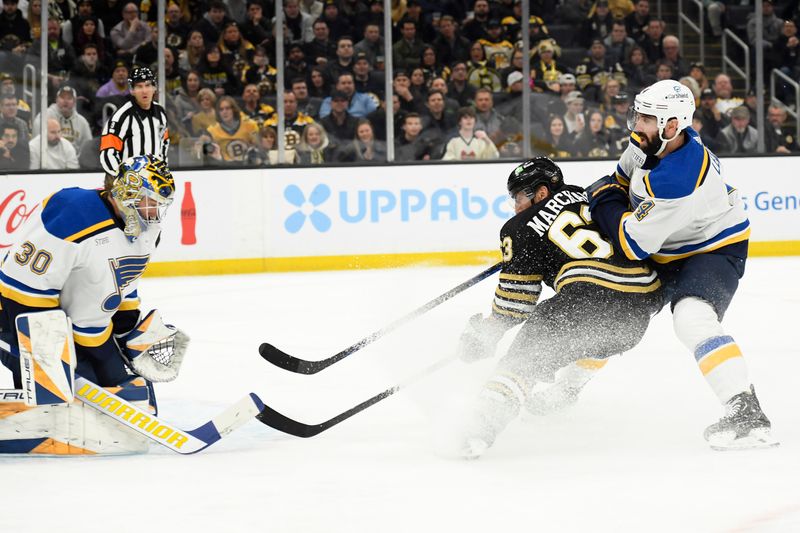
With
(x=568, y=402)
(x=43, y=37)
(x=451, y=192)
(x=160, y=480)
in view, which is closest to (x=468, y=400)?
(x=568, y=402)

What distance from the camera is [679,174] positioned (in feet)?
9.51

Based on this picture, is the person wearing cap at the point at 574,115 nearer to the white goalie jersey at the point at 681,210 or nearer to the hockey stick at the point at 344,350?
the hockey stick at the point at 344,350

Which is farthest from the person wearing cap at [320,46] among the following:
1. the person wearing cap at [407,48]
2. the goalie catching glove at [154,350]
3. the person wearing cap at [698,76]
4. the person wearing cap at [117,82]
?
the goalie catching glove at [154,350]

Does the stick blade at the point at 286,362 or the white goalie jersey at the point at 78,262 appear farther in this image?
the stick blade at the point at 286,362

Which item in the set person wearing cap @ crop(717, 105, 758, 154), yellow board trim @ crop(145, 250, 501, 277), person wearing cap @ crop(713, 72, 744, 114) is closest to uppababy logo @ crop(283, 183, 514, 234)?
yellow board trim @ crop(145, 250, 501, 277)

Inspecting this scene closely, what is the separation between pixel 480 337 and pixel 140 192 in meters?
0.98

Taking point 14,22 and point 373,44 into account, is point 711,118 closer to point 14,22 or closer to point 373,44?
point 373,44

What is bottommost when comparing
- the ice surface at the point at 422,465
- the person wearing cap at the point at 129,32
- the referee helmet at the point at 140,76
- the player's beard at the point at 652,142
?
the ice surface at the point at 422,465

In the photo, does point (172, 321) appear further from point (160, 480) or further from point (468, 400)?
point (160, 480)

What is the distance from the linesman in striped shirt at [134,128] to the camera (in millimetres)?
5516

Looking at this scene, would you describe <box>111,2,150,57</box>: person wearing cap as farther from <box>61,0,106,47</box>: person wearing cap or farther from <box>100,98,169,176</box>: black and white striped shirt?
<box>100,98,169,176</box>: black and white striped shirt

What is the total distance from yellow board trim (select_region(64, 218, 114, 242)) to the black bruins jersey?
1.03 meters

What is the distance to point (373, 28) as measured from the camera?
25.1 feet

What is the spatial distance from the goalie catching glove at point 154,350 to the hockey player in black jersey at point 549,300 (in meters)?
0.84
